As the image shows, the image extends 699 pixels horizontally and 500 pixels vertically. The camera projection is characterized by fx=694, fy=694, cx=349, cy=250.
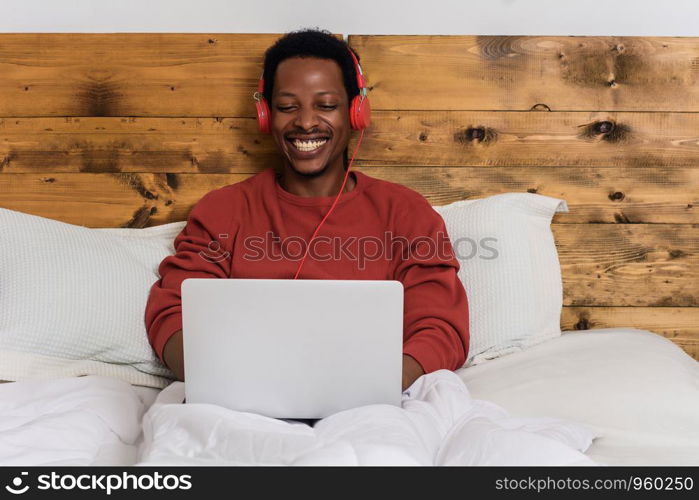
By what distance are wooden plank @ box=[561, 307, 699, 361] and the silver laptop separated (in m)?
0.93

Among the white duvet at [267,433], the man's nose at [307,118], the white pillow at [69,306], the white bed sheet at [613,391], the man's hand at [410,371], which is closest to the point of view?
the white duvet at [267,433]

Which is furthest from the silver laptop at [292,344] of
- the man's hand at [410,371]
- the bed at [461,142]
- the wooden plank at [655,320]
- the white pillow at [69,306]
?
the wooden plank at [655,320]

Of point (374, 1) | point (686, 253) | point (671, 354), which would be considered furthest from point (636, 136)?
point (374, 1)

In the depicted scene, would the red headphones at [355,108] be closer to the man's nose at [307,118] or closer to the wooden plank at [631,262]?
the man's nose at [307,118]

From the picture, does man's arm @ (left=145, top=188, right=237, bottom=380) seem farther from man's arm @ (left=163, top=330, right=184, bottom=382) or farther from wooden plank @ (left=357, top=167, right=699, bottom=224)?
wooden plank @ (left=357, top=167, right=699, bottom=224)

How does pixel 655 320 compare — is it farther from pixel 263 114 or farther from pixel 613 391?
pixel 263 114

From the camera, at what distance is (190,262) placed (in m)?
1.44

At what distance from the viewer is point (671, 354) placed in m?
1.37

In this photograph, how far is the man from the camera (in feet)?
4.59

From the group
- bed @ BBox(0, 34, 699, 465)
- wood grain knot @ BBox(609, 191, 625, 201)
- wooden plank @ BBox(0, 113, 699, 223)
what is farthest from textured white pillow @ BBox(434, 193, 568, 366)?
wood grain knot @ BBox(609, 191, 625, 201)

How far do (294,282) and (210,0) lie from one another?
1.07 m

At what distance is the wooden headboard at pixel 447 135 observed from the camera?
1.71m

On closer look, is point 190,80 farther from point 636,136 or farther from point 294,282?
point 636,136

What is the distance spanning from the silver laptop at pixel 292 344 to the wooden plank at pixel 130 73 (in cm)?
89
